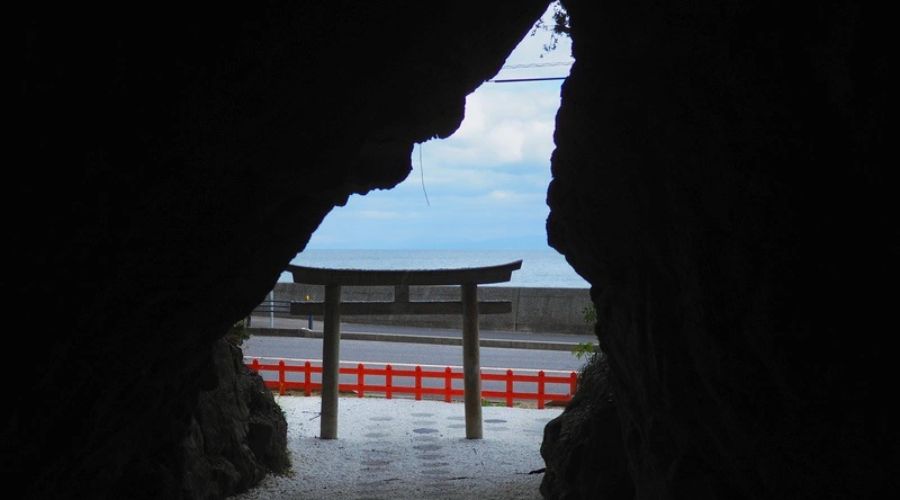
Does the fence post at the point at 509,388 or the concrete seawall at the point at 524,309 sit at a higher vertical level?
the concrete seawall at the point at 524,309

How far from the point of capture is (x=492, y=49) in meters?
5.46

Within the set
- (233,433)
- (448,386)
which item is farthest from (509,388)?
(233,433)

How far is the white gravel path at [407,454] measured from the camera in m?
9.08

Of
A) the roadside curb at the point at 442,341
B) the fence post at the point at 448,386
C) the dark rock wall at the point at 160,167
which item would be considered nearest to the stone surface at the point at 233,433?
the dark rock wall at the point at 160,167

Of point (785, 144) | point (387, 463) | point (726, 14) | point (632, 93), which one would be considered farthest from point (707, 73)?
point (387, 463)

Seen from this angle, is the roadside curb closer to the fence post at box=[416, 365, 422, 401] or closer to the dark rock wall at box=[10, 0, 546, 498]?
the fence post at box=[416, 365, 422, 401]

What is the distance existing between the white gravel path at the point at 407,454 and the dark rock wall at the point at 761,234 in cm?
519

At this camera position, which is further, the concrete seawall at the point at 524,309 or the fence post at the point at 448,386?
the concrete seawall at the point at 524,309

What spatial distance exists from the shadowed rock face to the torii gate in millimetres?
6726

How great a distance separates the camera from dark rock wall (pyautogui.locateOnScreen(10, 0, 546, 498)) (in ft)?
8.87

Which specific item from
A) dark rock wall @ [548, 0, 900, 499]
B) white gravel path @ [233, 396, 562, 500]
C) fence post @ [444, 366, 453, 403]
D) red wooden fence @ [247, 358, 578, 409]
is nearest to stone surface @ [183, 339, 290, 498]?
white gravel path @ [233, 396, 562, 500]

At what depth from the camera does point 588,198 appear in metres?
4.99

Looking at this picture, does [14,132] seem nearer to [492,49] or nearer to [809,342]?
[809,342]

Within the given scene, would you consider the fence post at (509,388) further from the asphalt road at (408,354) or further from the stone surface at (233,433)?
the stone surface at (233,433)
